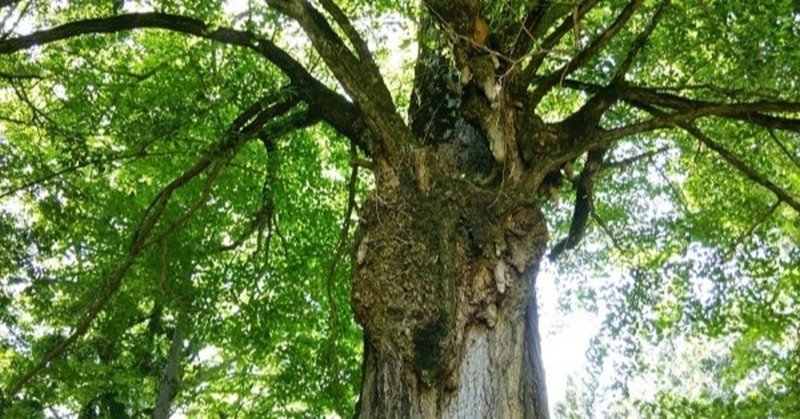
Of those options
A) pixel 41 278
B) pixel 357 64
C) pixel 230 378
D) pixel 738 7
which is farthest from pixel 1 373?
pixel 738 7

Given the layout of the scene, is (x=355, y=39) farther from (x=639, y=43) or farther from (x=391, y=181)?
(x=639, y=43)

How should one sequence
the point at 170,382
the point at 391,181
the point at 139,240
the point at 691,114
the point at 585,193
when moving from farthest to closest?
1. the point at 170,382
2. the point at 139,240
3. the point at 585,193
4. the point at 691,114
5. the point at 391,181

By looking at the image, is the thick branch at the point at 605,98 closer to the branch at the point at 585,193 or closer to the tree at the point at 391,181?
the tree at the point at 391,181

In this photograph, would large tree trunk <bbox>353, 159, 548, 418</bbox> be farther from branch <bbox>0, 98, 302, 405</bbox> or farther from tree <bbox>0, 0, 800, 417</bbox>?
branch <bbox>0, 98, 302, 405</bbox>

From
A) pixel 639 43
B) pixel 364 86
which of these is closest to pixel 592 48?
pixel 639 43

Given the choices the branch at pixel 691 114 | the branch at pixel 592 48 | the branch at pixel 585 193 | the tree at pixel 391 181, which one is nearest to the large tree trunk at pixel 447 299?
the tree at pixel 391 181

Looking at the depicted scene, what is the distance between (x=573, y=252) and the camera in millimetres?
7422

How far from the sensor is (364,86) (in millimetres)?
3568

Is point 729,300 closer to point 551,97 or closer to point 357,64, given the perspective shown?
point 551,97

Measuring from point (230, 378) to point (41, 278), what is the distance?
17.4 feet

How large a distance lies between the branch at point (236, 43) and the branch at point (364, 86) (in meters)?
0.32

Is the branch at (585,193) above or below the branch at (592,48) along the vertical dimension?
below

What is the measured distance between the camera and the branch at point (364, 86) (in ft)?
11.6

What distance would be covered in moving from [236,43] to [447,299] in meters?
1.90
